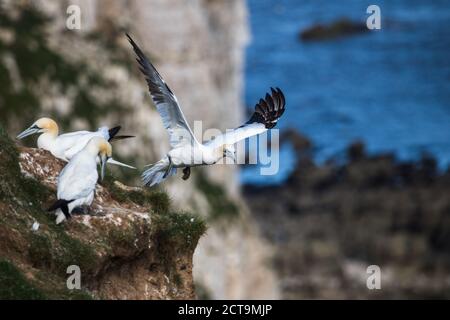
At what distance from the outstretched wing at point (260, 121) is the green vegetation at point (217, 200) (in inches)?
897

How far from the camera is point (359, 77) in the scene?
10556 centimetres

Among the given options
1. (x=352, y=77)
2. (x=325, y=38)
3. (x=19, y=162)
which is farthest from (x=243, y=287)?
(x=325, y=38)

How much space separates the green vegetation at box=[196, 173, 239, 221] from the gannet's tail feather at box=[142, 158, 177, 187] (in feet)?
77.2

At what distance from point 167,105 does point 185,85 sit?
25.9 metres

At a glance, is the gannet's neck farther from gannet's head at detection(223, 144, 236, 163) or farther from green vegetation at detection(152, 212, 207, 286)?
gannet's head at detection(223, 144, 236, 163)

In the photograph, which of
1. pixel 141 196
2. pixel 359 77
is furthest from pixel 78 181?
pixel 359 77

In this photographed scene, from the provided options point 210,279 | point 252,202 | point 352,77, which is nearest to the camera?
point 210,279

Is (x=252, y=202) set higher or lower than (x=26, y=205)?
higher

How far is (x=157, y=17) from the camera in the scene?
40.7m

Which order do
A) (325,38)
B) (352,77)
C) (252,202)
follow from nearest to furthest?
(252,202)
(352,77)
(325,38)

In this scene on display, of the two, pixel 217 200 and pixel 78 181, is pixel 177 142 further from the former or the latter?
pixel 217 200

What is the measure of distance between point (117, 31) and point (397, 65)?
71095 mm

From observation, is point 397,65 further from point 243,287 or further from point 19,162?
point 19,162

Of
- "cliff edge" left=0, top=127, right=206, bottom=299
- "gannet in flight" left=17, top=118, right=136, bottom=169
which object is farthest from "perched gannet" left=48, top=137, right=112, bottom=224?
"gannet in flight" left=17, top=118, right=136, bottom=169
